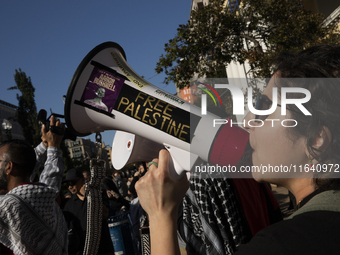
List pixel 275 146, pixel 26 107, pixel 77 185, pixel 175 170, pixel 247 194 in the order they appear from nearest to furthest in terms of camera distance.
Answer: pixel 275 146 → pixel 175 170 → pixel 247 194 → pixel 77 185 → pixel 26 107

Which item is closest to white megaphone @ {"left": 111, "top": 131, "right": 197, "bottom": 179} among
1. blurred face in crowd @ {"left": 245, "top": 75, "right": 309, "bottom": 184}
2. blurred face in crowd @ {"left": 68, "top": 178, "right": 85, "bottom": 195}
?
blurred face in crowd @ {"left": 245, "top": 75, "right": 309, "bottom": 184}

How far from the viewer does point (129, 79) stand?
1681mm

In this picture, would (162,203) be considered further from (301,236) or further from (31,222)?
(31,222)

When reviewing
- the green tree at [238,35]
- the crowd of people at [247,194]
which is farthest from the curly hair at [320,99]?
the green tree at [238,35]

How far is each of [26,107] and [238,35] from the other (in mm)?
20994

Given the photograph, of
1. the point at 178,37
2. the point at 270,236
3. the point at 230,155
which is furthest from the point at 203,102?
the point at 178,37

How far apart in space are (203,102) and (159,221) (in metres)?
0.74

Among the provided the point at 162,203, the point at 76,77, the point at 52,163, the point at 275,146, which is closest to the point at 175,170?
the point at 162,203

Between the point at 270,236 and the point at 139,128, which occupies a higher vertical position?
the point at 139,128

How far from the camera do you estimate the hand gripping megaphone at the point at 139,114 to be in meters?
1.49

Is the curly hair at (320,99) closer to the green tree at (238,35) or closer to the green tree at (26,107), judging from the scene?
the green tree at (238,35)

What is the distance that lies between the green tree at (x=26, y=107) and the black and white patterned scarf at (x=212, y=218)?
890 inches

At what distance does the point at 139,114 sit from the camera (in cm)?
158

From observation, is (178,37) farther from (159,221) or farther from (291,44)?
(159,221)
